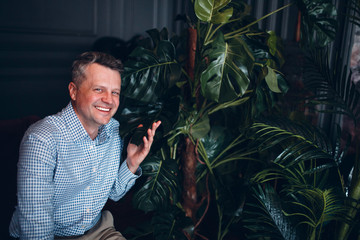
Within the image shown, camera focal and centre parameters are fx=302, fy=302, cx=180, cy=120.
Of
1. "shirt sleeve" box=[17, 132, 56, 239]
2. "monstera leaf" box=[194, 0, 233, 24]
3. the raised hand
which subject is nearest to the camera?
"shirt sleeve" box=[17, 132, 56, 239]

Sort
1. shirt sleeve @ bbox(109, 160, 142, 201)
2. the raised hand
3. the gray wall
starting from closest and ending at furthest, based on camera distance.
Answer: the raised hand → shirt sleeve @ bbox(109, 160, 142, 201) → the gray wall

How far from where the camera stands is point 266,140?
1329 mm

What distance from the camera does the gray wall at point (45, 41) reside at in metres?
2.01

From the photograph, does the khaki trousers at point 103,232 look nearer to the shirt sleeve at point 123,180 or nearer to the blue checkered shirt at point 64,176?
the blue checkered shirt at point 64,176

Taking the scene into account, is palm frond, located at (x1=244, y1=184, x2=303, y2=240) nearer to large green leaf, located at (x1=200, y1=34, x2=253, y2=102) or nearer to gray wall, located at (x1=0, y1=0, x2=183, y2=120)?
large green leaf, located at (x1=200, y1=34, x2=253, y2=102)

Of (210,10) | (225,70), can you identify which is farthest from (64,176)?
(210,10)

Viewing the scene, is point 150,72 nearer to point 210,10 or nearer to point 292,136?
point 210,10

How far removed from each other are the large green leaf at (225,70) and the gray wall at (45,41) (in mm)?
1420

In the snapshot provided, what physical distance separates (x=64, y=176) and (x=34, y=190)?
0.45 feet

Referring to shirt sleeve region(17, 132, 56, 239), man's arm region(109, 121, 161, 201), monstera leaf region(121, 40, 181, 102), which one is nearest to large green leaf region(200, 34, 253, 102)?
monstera leaf region(121, 40, 181, 102)

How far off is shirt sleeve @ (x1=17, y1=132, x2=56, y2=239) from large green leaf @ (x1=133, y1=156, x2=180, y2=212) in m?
0.48

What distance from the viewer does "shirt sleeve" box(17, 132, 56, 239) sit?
1.10 meters

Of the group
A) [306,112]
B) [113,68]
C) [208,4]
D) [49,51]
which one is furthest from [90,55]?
[306,112]

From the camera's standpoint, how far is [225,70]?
1221 millimetres
